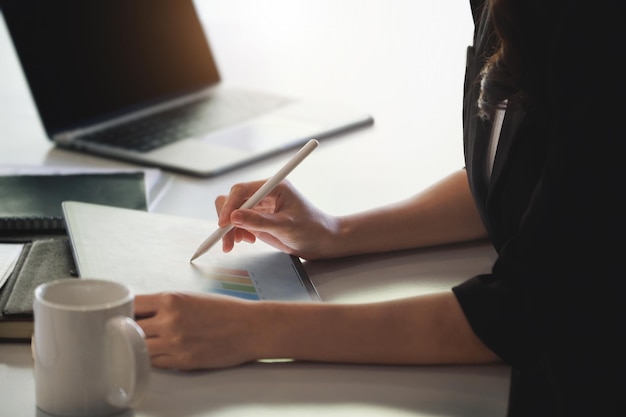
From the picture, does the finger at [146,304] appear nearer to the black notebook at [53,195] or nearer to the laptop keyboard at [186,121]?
the black notebook at [53,195]

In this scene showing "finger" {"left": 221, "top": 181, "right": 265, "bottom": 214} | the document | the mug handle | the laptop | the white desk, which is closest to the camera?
the mug handle

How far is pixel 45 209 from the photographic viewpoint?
1303 millimetres

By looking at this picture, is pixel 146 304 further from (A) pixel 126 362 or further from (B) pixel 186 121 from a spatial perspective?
(B) pixel 186 121

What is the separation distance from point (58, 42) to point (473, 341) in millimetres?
1066

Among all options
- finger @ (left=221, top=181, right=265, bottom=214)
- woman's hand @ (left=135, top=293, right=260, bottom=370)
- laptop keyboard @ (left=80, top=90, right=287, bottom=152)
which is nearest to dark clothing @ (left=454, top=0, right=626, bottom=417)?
woman's hand @ (left=135, top=293, right=260, bottom=370)

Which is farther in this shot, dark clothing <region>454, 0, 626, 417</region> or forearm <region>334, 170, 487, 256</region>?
forearm <region>334, 170, 487, 256</region>

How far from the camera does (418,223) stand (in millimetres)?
1295

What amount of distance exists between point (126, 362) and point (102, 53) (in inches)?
43.6

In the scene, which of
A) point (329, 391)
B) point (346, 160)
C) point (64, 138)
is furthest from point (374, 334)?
point (64, 138)

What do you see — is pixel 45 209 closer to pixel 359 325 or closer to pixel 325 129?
pixel 359 325

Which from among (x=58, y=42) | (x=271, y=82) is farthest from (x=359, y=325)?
(x=271, y=82)

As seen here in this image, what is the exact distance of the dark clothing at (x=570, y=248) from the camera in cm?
88

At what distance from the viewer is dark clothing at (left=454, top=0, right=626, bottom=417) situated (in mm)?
878

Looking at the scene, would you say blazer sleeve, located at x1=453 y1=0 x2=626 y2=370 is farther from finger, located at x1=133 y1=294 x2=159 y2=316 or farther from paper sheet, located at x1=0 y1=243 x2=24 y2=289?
paper sheet, located at x1=0 y1=243 x2=24 y2=289
